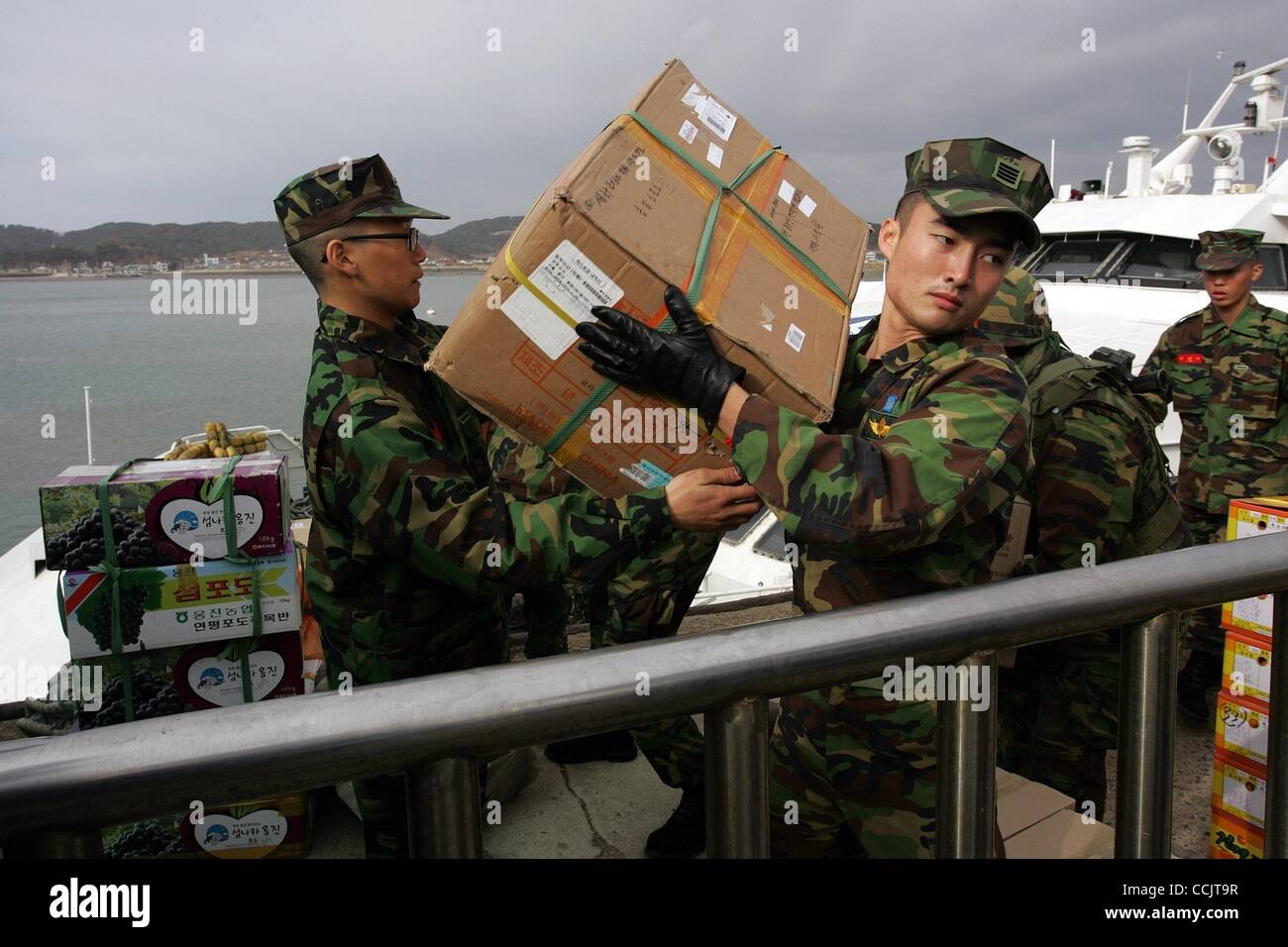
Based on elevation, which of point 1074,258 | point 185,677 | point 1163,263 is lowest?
point 185,677

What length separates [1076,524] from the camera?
2.54 meters

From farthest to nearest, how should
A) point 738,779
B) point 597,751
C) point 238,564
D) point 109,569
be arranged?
point 597,751, point 238,564, point 109,569, point 738,779

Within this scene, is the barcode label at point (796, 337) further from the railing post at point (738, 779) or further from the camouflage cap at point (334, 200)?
the camouflage cap at point (334, 200)

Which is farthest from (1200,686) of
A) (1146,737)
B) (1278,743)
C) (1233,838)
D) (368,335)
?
(368,335)

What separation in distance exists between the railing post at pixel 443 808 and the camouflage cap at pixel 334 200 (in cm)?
169

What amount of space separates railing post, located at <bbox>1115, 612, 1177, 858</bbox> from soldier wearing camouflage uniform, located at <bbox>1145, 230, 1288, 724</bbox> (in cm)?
416

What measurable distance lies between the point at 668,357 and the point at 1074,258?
11049mm

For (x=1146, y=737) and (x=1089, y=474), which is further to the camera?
(x=1089, y=474)

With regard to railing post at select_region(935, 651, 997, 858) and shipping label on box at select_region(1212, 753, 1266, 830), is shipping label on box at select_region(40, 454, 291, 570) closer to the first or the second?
railing post at select_region(935, 651, 997, 858)

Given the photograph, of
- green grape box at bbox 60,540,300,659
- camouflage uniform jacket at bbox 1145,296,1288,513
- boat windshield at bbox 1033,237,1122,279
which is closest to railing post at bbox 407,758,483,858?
green grape box at bbox 60,540,300,659

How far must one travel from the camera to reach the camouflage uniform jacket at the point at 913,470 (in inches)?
60.3

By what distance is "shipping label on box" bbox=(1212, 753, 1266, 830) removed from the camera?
2635mm

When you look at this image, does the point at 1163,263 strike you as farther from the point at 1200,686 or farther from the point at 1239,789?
the point at 1239,789
